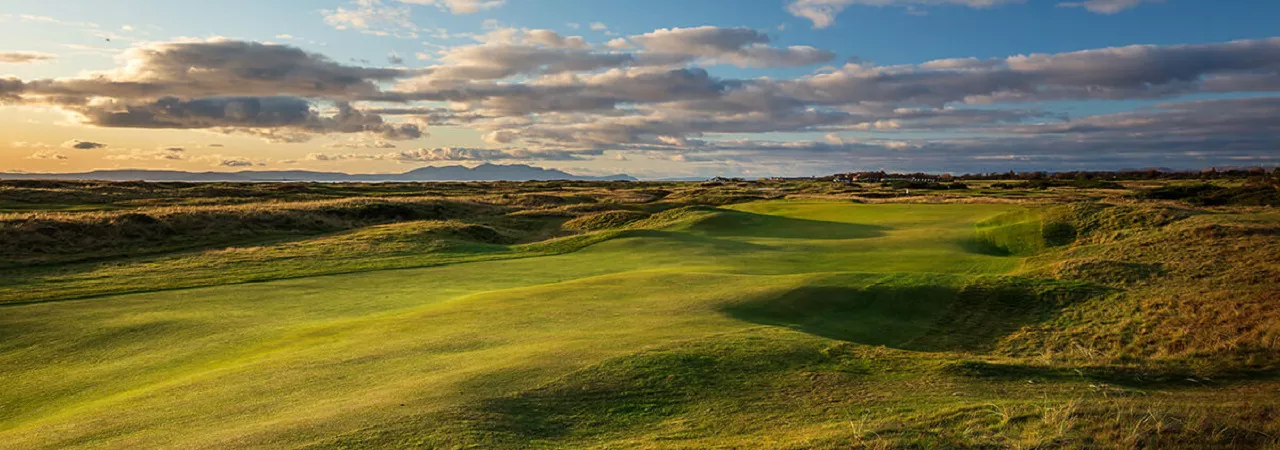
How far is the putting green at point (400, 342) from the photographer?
934 centimetres

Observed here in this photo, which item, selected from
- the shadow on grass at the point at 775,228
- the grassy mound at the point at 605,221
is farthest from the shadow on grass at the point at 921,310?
the grassy mound at the point at 605,221

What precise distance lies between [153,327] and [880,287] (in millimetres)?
18853

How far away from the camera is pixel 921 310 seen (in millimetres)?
19453

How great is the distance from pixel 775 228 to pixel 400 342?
112 feet

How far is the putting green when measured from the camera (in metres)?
9.34

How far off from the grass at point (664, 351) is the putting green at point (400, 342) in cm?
7

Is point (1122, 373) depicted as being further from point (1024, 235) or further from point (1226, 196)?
point (1226, 196)

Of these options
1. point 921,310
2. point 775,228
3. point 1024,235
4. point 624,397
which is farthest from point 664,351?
point 775,228

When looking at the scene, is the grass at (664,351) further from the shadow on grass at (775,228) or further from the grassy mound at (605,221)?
the grassy mound at (605,221)

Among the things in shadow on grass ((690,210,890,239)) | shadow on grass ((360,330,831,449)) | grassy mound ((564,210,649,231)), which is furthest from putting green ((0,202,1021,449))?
grassy mound ((564,210,649,231))

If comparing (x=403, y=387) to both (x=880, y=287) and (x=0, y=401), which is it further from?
(x=880, y=287)

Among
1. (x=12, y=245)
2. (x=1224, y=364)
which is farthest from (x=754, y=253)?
(x=12, y=245)

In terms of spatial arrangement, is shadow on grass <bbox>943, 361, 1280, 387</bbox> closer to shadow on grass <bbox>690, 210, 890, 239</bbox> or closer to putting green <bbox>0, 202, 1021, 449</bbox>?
putting green <bbox>0, 202, 1021, 449</bbox>

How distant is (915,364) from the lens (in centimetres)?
1253
